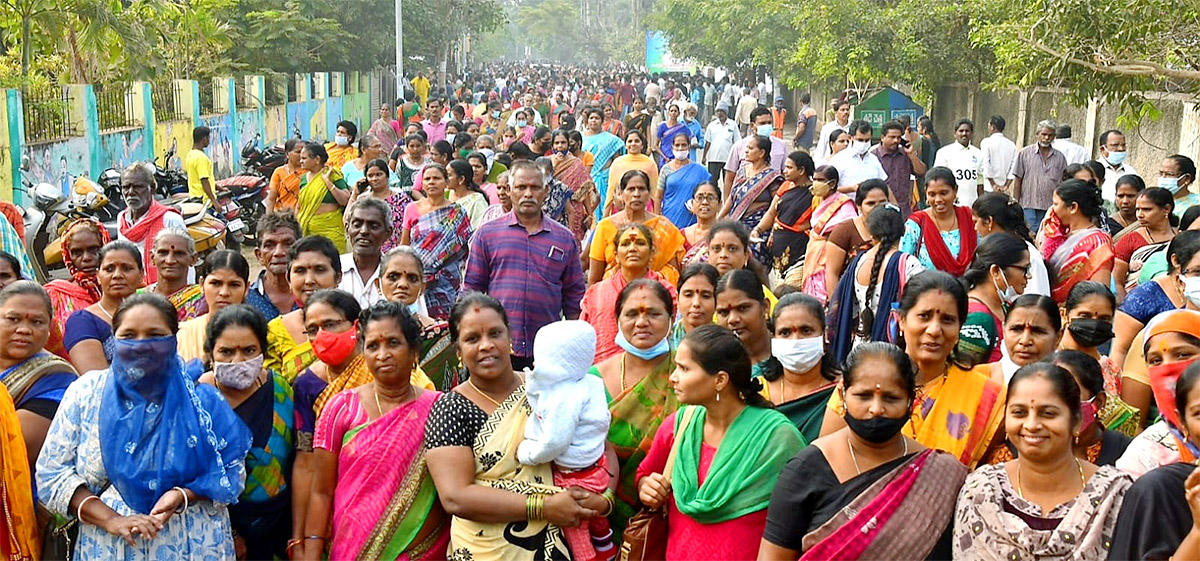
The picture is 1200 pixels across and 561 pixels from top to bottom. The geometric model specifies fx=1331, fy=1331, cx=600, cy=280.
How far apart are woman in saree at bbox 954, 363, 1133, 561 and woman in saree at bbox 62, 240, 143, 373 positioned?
12.0 feet

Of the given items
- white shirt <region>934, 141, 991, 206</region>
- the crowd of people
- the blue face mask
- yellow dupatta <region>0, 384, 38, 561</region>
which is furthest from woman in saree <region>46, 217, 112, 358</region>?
white shirt <region>934, 141, 991, 206</region>

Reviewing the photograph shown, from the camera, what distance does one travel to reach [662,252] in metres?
7.84

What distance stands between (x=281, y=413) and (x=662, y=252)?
363cm

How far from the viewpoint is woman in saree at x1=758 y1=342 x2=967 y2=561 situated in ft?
11.8

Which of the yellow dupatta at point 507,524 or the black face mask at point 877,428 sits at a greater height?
the black face mask at point 877,428

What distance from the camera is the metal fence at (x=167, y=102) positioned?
67.3ft

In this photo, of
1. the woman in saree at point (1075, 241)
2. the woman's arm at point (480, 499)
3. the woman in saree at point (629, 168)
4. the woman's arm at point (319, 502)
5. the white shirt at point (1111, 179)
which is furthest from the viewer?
the woman in saree at point (629, 168)

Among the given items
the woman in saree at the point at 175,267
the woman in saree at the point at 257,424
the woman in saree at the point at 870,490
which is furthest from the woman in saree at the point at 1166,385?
the woman in saree at the point at 175,267

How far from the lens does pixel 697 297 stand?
557 cm

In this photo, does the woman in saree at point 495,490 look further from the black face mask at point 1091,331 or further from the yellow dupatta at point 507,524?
the black face mask at point 1091,331

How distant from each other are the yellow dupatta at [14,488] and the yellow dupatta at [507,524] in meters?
1.38

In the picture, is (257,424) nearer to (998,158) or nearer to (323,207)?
(323,207)

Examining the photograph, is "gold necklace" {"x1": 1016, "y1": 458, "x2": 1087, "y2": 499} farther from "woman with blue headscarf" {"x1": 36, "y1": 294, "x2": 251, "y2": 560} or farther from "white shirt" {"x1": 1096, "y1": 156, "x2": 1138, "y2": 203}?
"white shirt" {"x1": 1096, "y1": 156, "x2": 1138, "y2": 203}

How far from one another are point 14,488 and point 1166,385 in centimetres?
376
